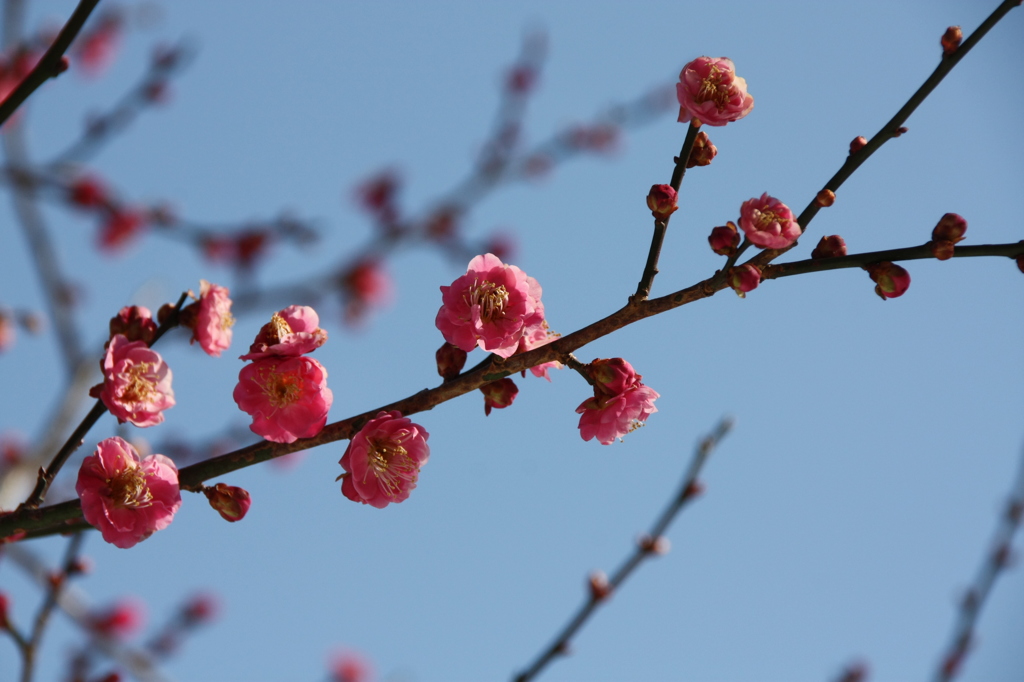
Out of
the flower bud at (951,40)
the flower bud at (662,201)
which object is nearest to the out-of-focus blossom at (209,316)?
the flower bud at (662,201)

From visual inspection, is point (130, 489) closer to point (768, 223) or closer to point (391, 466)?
point (391, 466)

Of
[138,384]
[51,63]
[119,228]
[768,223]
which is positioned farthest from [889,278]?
[119,228]

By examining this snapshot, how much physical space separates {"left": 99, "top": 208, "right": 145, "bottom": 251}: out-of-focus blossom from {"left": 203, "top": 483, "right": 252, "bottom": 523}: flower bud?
20.9ft

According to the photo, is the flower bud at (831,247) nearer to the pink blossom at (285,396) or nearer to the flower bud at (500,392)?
the flower bud at (500,392)

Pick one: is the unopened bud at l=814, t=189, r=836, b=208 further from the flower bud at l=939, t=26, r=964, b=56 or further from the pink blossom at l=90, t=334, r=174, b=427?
the pink blossom at l=90, t=334, r=174, b=427

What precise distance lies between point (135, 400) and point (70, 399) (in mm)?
3343

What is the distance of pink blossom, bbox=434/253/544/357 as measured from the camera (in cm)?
177

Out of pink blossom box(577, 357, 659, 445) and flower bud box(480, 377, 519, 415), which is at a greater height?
flower bud box(480, 377, 519, 415)

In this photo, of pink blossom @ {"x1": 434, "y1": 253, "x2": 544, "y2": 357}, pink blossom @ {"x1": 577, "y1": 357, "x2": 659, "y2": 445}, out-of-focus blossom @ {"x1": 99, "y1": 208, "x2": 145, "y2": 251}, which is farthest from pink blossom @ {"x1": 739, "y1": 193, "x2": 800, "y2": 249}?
out-of-focus blossom @ {"x1": 99, "y1": 208, "x2": 145, "y2": 251}

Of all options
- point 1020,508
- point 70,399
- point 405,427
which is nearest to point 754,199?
point 405,427

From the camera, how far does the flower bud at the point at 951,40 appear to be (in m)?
1.71

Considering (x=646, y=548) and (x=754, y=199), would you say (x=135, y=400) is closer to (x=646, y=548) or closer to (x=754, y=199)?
(x=754, y=199)

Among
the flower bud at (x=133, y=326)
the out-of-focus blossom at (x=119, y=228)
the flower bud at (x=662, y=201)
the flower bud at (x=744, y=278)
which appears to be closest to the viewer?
the flower bud at (x=744, y=278)

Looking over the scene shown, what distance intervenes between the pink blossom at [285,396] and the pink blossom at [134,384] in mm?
198
